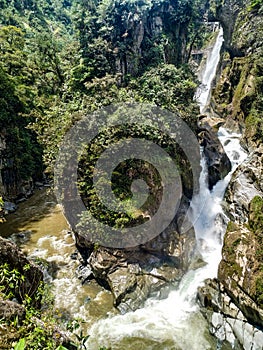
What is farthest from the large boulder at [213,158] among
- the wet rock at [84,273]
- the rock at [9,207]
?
the rock at [9,207]

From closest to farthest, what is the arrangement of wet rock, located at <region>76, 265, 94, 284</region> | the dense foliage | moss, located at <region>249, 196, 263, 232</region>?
moss, located at <region>249, 196, 263, 232</region> → wet rock, located at <region>76, 265, 94, 284</region> → the dense foliage

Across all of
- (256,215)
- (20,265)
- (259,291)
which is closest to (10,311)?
(20,265)

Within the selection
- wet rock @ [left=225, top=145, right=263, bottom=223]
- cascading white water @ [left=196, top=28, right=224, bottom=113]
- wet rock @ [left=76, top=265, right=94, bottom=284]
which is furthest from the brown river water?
cascading white water @ [left=196, top=28, right=224, bottom=113]

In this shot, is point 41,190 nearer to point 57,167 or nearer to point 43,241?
point 43,241

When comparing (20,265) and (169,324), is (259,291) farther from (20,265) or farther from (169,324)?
(20,265)

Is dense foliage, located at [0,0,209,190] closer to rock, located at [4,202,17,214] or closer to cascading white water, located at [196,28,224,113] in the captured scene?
rock, located at [4,202,17,214]

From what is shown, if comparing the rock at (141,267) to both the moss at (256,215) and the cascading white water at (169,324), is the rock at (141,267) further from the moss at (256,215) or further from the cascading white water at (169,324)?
the moss at (256,215)

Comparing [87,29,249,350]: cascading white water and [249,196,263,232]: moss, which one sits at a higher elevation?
[249,196,263,232]: moss
